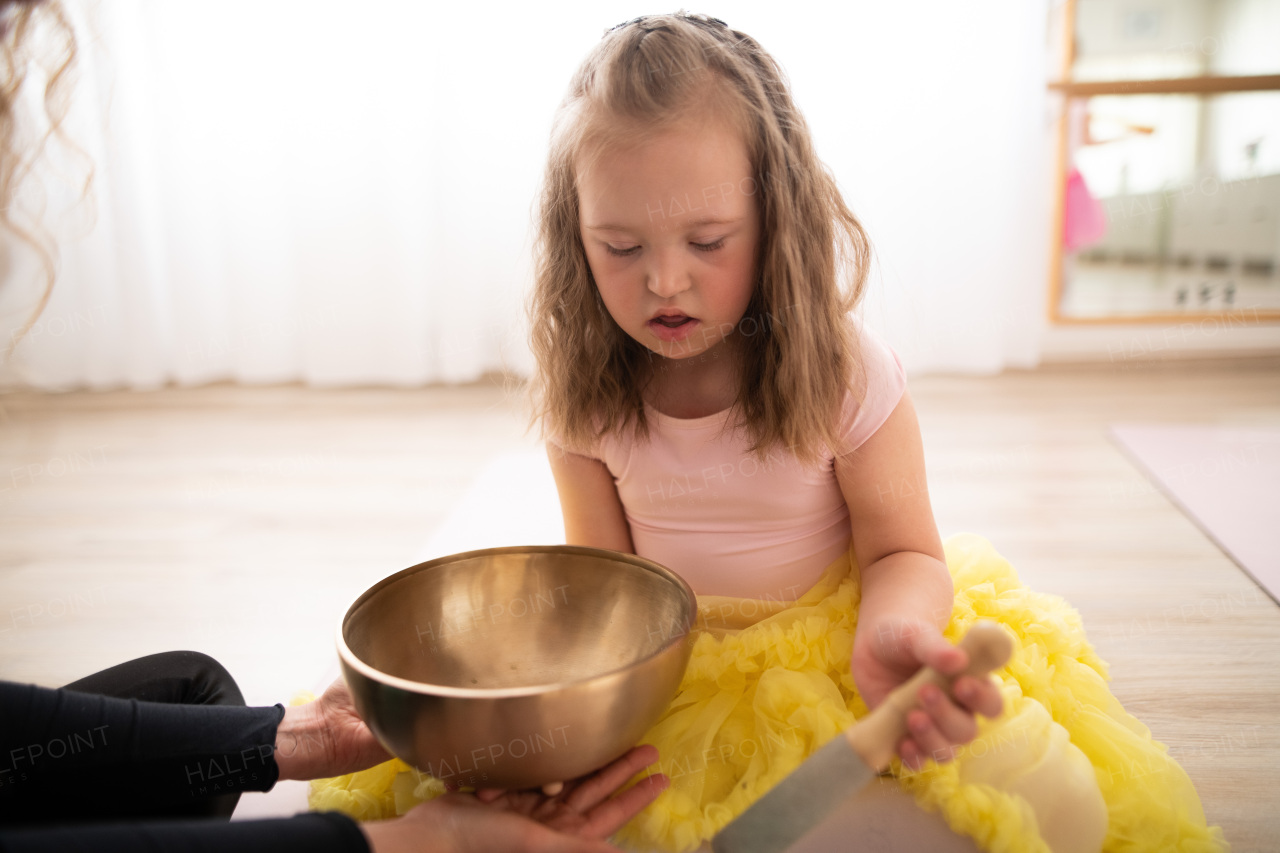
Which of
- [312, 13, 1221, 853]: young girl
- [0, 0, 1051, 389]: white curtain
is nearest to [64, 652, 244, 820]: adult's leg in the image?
[312, 13, 1221, 853]: young girl

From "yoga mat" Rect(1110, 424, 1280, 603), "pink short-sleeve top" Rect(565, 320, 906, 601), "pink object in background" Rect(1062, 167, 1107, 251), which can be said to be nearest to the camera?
"pink short-sleeve top" Rect(565, 320, 906, 601)

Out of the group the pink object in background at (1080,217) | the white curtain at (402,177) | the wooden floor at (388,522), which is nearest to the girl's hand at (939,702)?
the wooden floor at (388,522)

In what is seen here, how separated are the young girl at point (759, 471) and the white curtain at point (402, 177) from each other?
4.50 ft

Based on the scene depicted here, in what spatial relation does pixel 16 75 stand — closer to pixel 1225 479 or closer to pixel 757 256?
pixel 757 256

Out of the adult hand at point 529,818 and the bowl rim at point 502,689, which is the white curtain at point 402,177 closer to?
the bowl rim at point 502,689

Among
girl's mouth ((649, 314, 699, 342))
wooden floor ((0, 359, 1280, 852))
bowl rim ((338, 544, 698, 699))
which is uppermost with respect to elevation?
girl's mouth ((649, 314, 699, 342))

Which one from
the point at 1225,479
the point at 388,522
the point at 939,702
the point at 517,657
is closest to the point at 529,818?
the point at 517,657

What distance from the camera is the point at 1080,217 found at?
101 inches

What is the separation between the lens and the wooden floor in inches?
43.6

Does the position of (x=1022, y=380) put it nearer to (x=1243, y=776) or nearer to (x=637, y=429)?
(x=1243, y=776)

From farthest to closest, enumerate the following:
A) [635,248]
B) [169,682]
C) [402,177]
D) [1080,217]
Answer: [1080,217] → [402,177] → [169,682] → [635,248]

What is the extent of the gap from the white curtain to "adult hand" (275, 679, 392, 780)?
1.51 m

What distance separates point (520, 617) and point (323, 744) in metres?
0.19

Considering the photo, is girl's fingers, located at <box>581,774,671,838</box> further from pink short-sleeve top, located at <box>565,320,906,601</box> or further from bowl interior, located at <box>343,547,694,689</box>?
pink short-sleeve top, located at <box>565,320,906,601</box>
